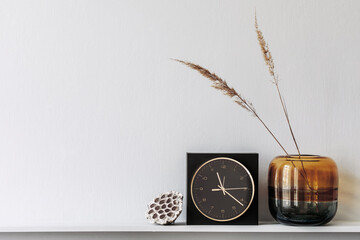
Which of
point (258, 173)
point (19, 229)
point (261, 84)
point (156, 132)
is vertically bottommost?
point (19, 229)

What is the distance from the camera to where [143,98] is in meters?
1.10

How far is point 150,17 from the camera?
3.64 ft

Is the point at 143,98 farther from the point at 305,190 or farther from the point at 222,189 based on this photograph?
the point at 305,190

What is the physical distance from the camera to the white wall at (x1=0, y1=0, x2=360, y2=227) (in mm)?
1091

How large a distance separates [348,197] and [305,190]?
7.9 inches

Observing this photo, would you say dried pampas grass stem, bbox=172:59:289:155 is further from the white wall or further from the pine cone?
the pine cone

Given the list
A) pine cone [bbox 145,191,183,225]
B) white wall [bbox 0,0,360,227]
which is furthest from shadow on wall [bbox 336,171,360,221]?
pine cone [bbox 145,191,183,225]

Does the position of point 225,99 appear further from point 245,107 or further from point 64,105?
point 64,105

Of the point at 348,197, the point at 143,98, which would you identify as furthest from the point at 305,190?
the point at 143,98

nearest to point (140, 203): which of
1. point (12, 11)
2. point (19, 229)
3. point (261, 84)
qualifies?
point (19, 229)

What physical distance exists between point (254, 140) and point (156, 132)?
10.8 inches

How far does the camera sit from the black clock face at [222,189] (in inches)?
40.2

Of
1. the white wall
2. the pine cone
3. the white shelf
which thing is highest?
the white wall

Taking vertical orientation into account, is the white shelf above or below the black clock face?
below
